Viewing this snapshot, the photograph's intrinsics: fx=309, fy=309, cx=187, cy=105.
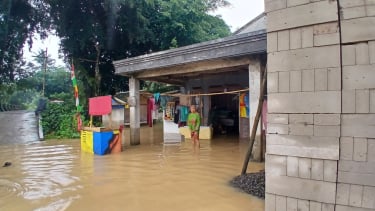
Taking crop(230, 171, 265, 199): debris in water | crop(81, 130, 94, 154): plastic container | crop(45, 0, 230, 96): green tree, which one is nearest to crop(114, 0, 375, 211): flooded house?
crop(230, 171, 265, 199): debris in water

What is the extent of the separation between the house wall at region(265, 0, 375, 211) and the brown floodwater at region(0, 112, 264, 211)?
1291 mm

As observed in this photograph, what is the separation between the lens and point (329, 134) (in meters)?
3.31

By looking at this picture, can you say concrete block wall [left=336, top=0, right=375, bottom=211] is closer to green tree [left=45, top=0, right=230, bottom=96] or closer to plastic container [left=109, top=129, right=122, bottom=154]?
plastic container [left=109, top=129, right=122, bottom=154]

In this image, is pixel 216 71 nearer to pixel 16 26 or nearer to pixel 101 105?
pixel 101 105

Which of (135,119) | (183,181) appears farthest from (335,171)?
(135,119)

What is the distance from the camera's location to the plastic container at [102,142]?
32.0 ft

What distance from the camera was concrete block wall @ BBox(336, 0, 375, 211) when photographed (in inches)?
121

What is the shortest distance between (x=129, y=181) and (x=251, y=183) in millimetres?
2464

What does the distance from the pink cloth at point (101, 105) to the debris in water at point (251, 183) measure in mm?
5381

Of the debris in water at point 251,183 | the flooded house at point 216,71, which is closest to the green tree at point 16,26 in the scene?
the flooded house at point 216,71

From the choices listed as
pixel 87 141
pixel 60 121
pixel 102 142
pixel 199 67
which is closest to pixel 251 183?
pixel 199 67

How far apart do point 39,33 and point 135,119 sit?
10.9 m

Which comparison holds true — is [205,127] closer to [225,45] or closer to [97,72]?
[225,45]

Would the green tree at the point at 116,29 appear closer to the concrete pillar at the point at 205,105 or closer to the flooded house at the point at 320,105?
the concrete pillar at the point at 205,105
